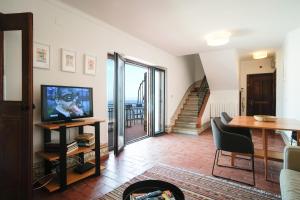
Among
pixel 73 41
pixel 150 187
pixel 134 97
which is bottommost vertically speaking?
pixel 150 187

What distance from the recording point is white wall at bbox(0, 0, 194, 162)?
92.6 inches

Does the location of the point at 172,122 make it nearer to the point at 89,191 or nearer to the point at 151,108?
the point at 151,108

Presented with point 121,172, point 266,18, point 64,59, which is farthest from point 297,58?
point 64,59

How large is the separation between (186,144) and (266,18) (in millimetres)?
3122

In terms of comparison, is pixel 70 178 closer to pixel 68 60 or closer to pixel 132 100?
pixel 68 60

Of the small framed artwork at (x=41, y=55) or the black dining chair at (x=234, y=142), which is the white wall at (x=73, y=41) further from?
the black dining chair at (x=234, y=142)

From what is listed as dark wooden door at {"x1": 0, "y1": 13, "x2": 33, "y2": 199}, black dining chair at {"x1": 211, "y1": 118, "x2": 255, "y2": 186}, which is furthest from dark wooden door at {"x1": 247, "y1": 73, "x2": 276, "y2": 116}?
dark wooden door at {"x1": 0, "y1": 13, "x2": 33, "y2": 199}

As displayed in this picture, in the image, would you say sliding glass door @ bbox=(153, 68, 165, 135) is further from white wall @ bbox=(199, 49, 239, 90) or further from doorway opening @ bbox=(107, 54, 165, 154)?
white wall @ bbox=(199, 49, 239, 90)

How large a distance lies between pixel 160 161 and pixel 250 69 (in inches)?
234

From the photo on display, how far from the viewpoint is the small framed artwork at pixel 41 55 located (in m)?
2.33

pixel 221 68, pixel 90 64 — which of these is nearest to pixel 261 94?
pixel 221 68

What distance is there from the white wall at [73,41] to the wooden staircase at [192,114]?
2.75 metres

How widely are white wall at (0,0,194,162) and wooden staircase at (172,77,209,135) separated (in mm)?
2750

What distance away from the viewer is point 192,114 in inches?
243
